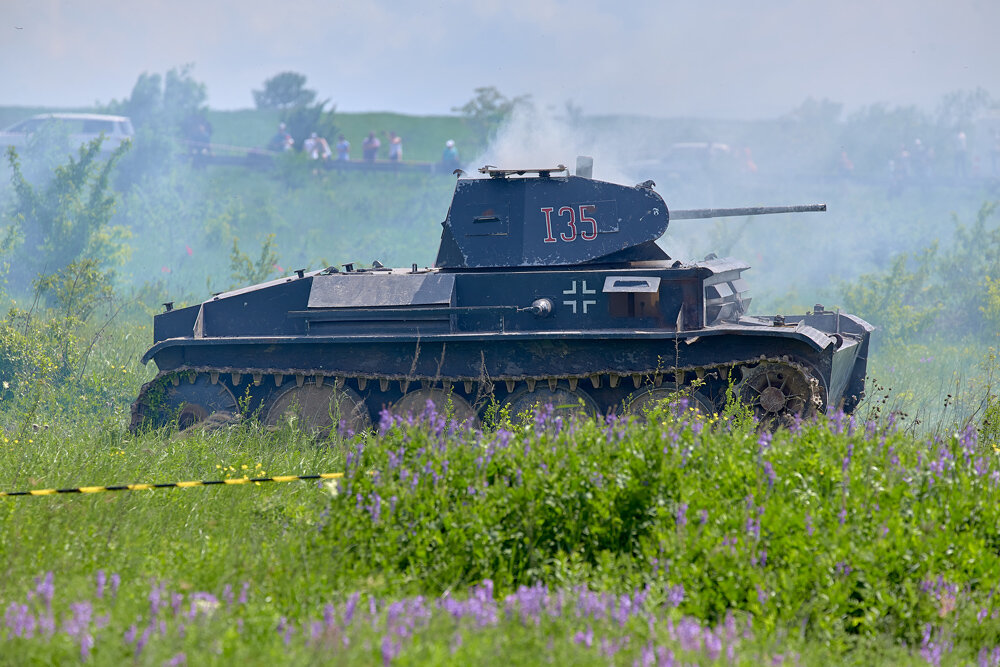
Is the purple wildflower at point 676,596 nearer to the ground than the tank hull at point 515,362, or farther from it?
nearer to the ground

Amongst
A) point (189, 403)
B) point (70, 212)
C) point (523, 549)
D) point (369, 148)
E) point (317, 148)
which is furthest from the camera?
point (369, 148)

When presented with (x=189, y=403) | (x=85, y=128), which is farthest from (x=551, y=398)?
(x=85, y=128)

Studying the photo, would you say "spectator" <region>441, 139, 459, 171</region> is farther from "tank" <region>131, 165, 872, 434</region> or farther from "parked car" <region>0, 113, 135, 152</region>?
"tank" <region>131, 165, 872, 434</region>

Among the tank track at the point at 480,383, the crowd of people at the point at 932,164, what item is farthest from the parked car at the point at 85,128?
the crowd of people at the point at 932,164

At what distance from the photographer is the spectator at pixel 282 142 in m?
35.7

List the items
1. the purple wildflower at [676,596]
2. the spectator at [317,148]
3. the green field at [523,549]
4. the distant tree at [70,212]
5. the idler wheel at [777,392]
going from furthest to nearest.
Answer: the spectator at [317,148], the distant tree at [70,212], the idler wheel at [777,392], the purple wildflower at [676,596], the green field at [523,549]

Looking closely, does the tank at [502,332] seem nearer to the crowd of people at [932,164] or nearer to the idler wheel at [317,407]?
the idler wheel at [317,407]

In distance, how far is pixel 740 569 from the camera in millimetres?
5242

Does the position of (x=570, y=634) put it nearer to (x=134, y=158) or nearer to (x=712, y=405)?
(x=712, y=405)

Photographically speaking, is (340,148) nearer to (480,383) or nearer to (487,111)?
(487,111)

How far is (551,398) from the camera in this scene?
35.0 ft

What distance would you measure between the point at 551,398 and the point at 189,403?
155 inches

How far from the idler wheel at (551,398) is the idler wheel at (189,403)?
3.05 metres

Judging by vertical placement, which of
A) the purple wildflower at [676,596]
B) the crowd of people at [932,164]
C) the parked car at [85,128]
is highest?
the crowd of people at [932,164]
